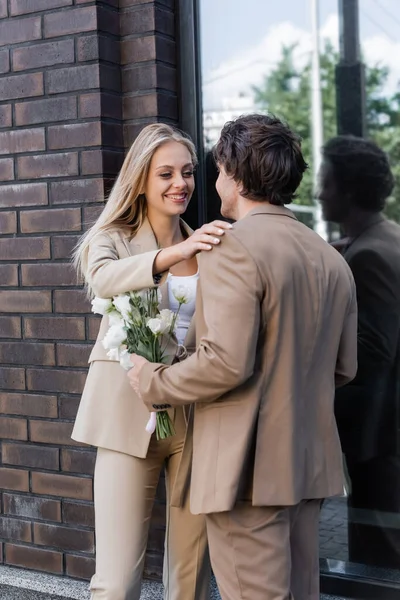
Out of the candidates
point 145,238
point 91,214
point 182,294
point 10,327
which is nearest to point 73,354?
point 10,327

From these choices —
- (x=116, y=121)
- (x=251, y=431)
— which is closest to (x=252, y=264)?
(x=251, y=431)

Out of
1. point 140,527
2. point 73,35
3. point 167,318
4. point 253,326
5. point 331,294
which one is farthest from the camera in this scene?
point 73,35

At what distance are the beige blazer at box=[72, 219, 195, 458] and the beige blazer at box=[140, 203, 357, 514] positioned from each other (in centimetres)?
48

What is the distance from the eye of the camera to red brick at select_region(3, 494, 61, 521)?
12.9ft

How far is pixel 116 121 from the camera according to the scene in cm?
376

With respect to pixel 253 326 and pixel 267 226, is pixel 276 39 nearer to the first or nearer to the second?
pixel 267 226

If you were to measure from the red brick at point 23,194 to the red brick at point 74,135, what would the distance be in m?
0.19

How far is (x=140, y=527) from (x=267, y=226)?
122 centimetres

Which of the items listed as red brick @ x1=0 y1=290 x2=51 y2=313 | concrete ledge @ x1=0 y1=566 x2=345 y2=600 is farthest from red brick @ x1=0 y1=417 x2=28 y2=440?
concrete ledge @ x1=0 y1=566 x2=345 y2=600

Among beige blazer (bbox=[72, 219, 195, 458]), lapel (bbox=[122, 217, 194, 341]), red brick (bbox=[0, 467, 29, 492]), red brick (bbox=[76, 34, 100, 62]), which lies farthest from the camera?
red brick (bbox=[0, 467, 29, 492])

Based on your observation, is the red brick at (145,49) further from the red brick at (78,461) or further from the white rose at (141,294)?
the red brick at (78,461)

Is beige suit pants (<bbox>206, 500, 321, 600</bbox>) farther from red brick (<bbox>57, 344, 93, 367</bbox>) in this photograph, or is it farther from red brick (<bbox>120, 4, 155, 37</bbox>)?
red brick (<bbox>120, 4, 155, 37</bbox>)

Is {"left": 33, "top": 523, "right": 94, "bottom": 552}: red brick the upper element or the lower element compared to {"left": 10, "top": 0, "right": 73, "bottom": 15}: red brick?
lower

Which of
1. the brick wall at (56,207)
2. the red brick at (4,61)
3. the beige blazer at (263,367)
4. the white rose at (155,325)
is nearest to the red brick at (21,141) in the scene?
the brick wall at (56,207)
